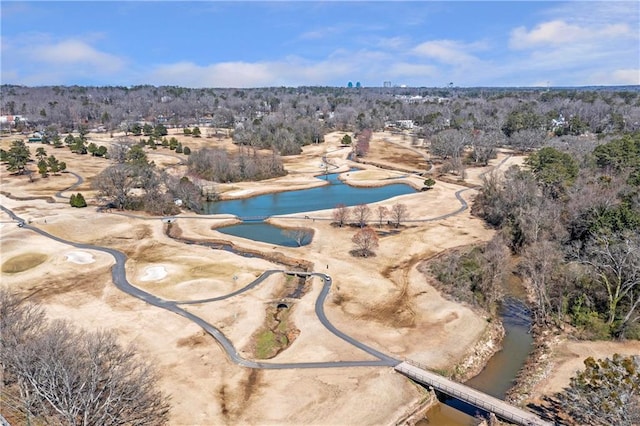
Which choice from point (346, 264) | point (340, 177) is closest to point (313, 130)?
point (340, 177)

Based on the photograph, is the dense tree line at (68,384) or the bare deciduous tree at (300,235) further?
the bare deciduous tree at (300,235)

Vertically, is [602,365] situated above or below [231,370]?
above

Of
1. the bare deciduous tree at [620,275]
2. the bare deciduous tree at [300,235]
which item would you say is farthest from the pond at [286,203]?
the bare deciduous tree at [620,275]

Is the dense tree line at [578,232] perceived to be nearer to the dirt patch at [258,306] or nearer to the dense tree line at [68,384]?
the dirt patch at [258,306]

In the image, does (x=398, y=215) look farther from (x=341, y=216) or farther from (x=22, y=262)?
(x=22, y=262)

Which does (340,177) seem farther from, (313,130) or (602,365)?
(602,365)

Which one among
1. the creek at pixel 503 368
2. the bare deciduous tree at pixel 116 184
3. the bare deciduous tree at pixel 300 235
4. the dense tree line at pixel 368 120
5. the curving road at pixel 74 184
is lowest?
the creek at pixel 503 368

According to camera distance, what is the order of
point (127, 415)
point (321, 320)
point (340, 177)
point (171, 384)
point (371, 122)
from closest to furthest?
point (127, 415) → point (171, 384) → point (321, 320) → point (340, 177) → point (371, 122)
